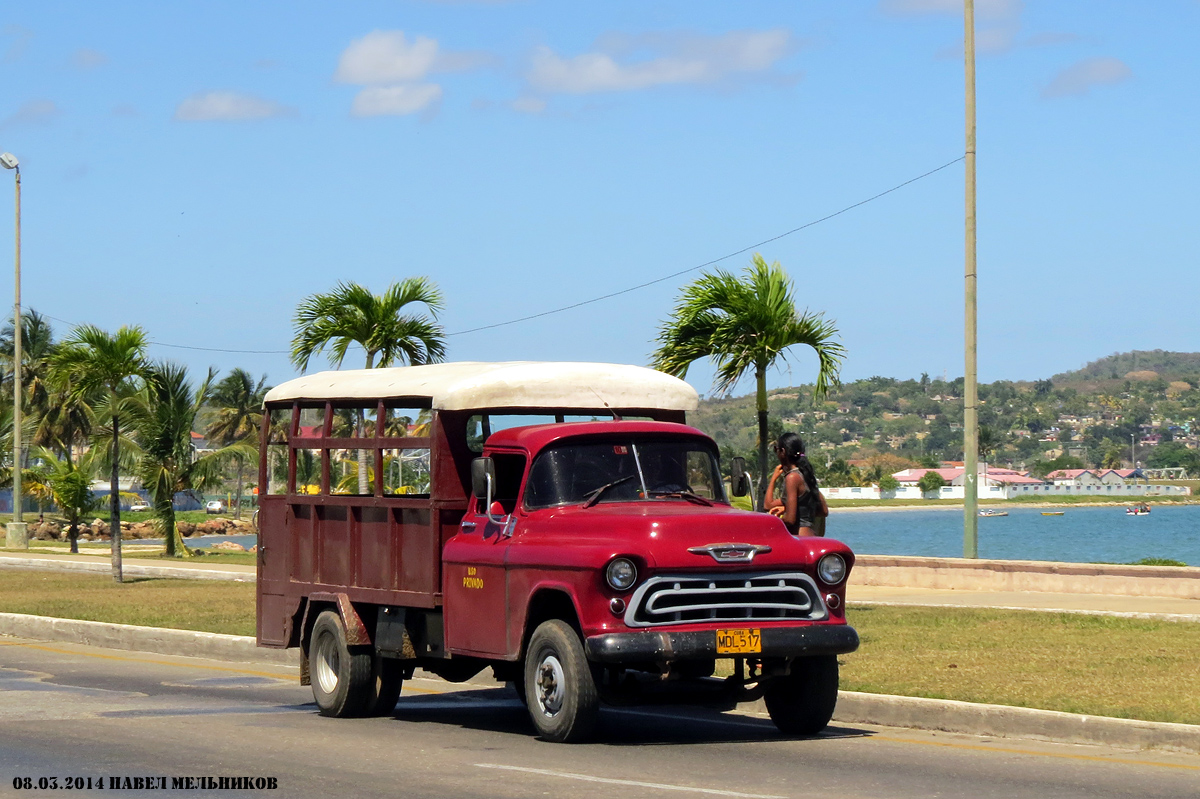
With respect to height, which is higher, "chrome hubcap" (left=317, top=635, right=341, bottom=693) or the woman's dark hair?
the woman's dark hair

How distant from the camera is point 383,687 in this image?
1321 cm

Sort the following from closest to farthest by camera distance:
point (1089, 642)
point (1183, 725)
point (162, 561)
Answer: point (1183, 725)
point (1089, 642)
point (162, 561)

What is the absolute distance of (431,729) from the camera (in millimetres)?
12352

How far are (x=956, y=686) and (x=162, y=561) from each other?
27434mm

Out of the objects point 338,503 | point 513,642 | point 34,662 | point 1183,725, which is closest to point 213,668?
point 34,662

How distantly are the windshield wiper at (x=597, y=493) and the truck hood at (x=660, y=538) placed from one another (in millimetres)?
60

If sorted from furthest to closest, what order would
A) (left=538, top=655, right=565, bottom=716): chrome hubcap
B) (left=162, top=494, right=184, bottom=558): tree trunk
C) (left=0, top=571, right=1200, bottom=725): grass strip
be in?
(left=162, top=494, right=184, bottom=558): tree trunk, (left=0, top=571, right=1200, bottom=725): grass strip, (left=538, top=655, right=565, bottom=716): chrome hubcap

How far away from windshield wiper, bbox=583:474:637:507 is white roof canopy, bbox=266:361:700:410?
1211mm

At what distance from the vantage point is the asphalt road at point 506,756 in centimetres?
927

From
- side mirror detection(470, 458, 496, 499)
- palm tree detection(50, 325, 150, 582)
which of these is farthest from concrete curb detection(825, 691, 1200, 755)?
palm tree detection(50, 325, 150, 582)

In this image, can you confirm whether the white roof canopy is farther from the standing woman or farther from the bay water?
the bay water

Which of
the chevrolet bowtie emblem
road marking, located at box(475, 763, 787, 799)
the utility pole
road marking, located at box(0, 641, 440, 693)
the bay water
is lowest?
the bay water

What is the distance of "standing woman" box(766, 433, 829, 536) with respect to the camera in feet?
46.7

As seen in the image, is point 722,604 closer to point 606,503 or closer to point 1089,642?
point 606,503
